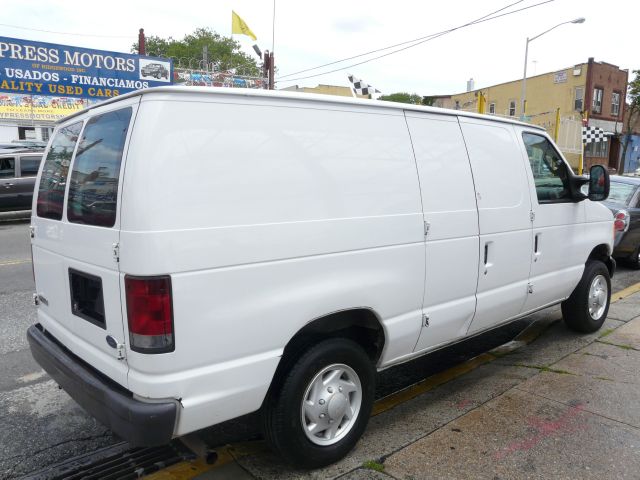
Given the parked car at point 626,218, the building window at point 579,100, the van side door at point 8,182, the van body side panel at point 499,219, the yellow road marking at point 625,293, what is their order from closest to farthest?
the van body side panel at point 499,219, the yellow road marking at point 625,293, the parked car at point 626,218, the van side door at point 8,182, the building window at point 579,100

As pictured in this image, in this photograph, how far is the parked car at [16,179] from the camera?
1307 centimetres

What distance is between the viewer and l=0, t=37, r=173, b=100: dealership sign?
740 inches

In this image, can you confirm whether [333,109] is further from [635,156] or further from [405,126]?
[635,156]

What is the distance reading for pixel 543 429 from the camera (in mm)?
3363

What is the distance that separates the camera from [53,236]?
2.98 metres

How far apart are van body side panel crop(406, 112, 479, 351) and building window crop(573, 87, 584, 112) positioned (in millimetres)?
37874

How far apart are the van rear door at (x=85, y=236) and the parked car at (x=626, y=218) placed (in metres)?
7.90

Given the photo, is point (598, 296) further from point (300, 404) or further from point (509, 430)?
point (300, 404)

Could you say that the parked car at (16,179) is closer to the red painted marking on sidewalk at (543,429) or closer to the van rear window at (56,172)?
the van rear window at (56,172)

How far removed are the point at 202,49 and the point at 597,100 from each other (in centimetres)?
4632

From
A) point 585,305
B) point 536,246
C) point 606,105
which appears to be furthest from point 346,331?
point 606,105

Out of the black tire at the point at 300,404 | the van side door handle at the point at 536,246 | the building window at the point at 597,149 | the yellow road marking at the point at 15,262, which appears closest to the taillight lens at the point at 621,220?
the van side door handle at the point at 536,246

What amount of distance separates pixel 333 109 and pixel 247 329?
129cm

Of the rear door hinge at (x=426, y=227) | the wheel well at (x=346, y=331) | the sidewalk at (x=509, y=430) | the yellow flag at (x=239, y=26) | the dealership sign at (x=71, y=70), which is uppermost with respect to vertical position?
the yellow flag at (x=239, y=26)
